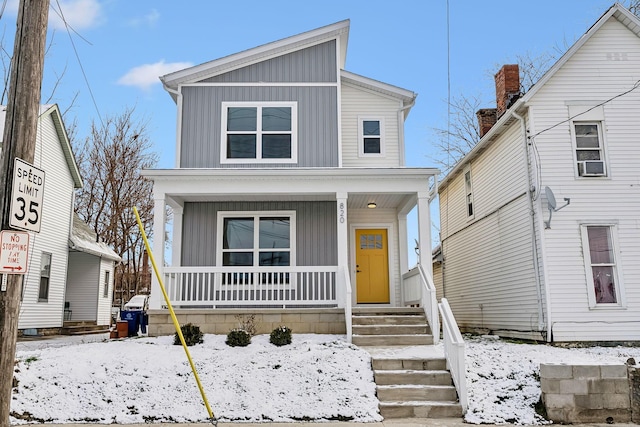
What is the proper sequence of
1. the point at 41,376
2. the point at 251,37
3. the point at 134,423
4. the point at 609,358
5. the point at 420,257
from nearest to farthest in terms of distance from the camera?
the point at 134,423 → the point at 41,376 → the point at 609,358 → the point at 420,257 → the point at 251,37

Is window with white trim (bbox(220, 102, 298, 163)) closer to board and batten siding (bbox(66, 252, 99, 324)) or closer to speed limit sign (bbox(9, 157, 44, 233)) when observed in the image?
speed limit sign (bbox(9, 157, 44, 233))

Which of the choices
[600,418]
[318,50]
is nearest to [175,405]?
[600,418]

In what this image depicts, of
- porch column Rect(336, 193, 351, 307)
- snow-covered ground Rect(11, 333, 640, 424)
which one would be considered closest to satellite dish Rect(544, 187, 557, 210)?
snow-covered ground Rect(11, 333, 640, 424)

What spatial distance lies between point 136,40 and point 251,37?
5301 mm

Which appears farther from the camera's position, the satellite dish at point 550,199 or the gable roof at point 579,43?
the gable roof at point 579,43

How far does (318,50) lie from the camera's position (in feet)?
46.8

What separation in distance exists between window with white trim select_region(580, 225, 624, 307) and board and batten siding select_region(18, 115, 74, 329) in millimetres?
15486

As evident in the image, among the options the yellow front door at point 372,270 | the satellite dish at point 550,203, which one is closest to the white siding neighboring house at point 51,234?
the yellow front door at point 372,270

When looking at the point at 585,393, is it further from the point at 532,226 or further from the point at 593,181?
the point at 593,181

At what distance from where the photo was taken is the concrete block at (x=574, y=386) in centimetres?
763

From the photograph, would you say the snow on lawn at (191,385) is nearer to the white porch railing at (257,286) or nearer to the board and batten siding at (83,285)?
the white porch railing at (257,286)

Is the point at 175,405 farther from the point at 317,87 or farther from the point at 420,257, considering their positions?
the point at 317,87

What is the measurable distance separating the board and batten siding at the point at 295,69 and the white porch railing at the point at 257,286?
201 inches

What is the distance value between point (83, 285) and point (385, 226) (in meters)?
13.9
